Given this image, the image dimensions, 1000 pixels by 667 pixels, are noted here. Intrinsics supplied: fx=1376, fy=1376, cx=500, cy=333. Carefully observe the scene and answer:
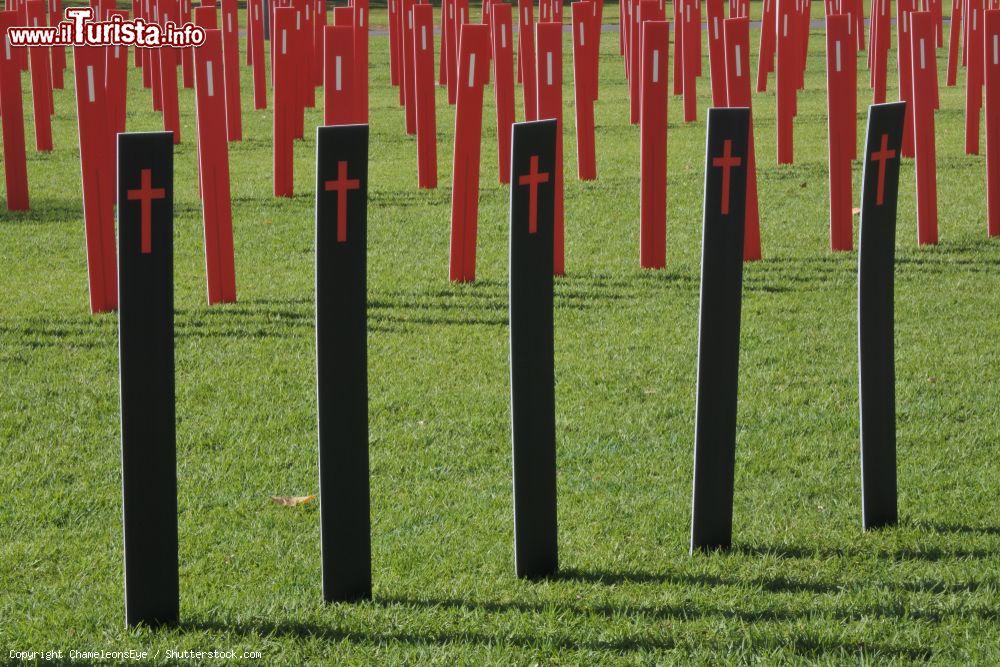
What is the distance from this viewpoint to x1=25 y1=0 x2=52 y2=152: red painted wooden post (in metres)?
13.0

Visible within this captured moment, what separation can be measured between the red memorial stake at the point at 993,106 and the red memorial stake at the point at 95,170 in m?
5.38

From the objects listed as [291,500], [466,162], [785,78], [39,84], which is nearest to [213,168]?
[466,162]

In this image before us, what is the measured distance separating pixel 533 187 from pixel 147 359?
114cm

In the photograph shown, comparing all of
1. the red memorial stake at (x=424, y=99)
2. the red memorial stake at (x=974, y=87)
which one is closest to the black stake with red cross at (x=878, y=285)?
the red memorial stake at (x=974, y=87)

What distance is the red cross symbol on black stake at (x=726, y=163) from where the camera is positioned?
4.00 m

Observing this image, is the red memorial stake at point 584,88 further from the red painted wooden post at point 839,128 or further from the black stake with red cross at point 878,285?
the black stake with red cross at point 878,285

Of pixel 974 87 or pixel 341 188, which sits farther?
pixel 974 87

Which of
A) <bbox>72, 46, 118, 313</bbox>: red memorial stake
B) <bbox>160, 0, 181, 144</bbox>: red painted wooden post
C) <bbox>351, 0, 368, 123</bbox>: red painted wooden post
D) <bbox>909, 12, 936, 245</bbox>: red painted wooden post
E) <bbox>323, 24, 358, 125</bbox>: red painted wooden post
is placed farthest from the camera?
<bbox>160, 0, 181, 144</bbox>: red painted wooden post

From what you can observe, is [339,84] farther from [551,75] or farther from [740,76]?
[740,76]

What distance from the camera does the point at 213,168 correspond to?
25.2ft

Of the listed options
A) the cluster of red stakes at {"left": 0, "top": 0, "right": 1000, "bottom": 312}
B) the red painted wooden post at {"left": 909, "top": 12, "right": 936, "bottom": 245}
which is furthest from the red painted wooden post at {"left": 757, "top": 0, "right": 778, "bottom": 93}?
the red painted wooden post at {"left": 909, "top": 12, "right": 936, "bottom": 245}

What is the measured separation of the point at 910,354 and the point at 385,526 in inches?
129

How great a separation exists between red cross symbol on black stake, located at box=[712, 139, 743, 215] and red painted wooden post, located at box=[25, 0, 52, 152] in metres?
10.1

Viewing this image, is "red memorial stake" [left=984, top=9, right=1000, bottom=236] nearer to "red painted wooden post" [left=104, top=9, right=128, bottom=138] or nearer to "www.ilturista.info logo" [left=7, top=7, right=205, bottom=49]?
"www.ilturista.info logo" [left=7, top=7, right=205, bottom=49]
